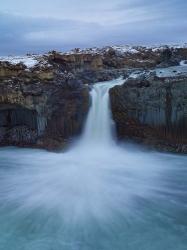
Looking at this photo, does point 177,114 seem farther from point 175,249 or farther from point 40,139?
point 175,249

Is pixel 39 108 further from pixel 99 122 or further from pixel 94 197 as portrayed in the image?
pixel 94 197

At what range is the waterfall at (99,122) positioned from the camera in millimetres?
17047

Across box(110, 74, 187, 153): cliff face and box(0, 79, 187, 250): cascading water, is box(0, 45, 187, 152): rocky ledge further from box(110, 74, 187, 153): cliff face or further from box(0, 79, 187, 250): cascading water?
box(0, 79, 187, 250): cascading water

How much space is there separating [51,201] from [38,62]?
976 cm

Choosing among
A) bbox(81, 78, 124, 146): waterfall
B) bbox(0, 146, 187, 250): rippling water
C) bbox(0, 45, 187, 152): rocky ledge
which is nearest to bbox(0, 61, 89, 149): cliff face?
bbox(0, 45, 187, 152): rocky ledge

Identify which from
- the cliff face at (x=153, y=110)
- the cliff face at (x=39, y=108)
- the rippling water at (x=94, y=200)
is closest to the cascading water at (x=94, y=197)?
the rippling water at (x=94, y=200)

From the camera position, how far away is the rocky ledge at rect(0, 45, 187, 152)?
16.4 m

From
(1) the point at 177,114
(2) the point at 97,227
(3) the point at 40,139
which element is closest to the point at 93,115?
(3) the point at 40,139

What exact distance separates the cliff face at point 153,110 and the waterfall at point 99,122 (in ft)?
1.06

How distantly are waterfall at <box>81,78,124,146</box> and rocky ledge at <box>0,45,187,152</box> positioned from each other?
28 centimetres

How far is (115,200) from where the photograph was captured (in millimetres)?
11102

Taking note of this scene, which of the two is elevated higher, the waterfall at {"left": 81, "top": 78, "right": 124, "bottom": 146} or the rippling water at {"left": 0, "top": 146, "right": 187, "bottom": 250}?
the waterfall at {"left": 81, "top": 78, "right": 124, "bottom": 146}

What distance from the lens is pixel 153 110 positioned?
54.9ft

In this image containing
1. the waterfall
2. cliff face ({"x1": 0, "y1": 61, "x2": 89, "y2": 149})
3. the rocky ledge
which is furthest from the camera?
cliff face ({"x1": 0, "y1": 61, "x2": 89, "y2": 149})
